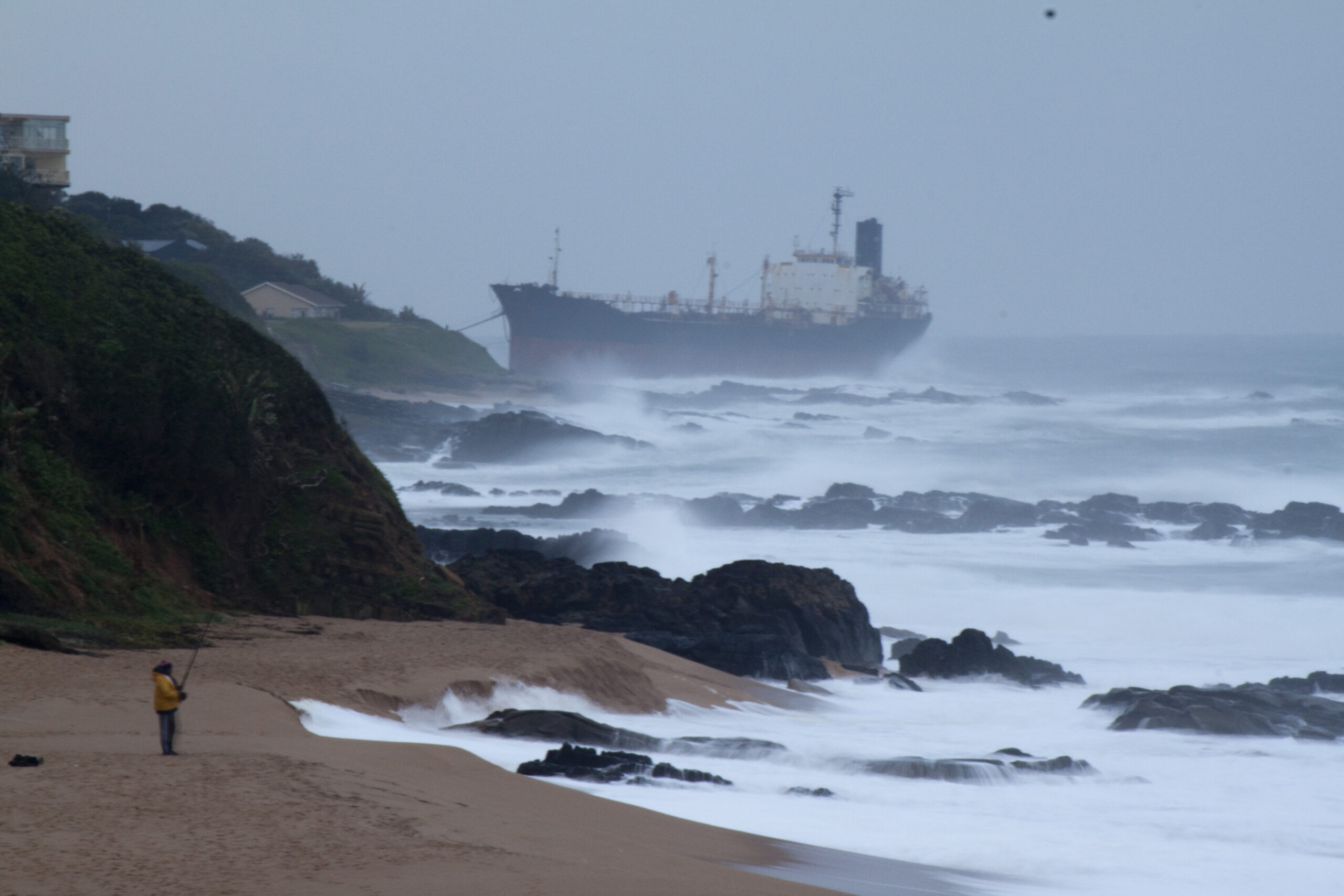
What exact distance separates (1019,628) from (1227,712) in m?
6.60

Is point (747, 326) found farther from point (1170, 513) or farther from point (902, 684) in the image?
point (902, 684)

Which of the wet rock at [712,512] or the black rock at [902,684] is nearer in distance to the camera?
the black rock at [902,684]

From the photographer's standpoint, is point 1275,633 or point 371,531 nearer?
point 371,531

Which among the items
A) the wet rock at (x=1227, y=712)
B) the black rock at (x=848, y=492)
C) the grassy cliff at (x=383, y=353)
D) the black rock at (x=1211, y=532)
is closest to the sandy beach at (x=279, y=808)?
the wet rock at (x=1227, y=712)

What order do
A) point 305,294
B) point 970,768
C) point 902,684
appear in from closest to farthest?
point 970,768 → point 902,684 → point 305,294

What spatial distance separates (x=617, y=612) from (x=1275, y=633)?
8.97 m

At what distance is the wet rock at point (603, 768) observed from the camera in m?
6.53

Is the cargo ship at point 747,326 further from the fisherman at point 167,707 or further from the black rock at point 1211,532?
the fisherman at point 167,707

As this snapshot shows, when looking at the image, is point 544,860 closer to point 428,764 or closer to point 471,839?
point 471,839

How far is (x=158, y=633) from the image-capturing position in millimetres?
8102

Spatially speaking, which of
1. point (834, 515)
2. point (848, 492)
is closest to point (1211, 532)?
point (834, 515)

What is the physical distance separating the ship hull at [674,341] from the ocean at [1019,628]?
29.8 feet

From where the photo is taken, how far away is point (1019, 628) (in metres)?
16.3

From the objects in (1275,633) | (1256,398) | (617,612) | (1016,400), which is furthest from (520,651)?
(1256,398)
